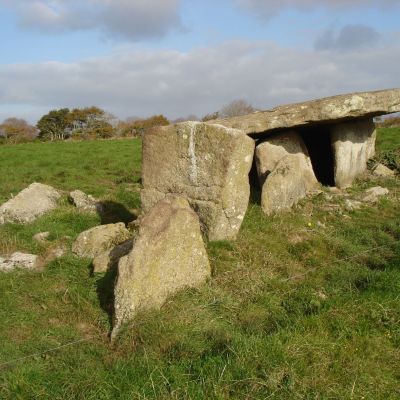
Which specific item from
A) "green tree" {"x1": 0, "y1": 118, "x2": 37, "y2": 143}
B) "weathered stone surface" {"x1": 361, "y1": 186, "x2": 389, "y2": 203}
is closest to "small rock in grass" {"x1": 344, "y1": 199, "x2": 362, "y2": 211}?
"weathered stone surface" {"x1": 361, "y1": 186, "x2": 389, "y2": 203}

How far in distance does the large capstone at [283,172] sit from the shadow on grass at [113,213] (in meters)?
2.92

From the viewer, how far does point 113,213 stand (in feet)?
33.7

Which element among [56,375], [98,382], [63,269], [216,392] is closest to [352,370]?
[216,392]

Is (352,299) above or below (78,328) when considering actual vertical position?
above

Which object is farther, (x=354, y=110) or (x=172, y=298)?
(x=354, y=110)

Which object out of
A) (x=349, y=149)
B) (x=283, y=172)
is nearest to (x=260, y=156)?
(x=283, y=172)

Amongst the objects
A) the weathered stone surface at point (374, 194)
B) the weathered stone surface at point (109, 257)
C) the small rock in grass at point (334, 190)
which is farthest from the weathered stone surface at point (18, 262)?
the weathered stone surface at point (374, 194)

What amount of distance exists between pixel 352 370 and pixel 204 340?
1.52m

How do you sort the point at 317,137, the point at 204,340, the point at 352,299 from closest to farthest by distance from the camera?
the point at 204,340 < the point at 352,299 < the point at 317,137

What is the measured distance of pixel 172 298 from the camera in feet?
19.4

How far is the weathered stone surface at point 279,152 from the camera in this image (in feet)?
36.8

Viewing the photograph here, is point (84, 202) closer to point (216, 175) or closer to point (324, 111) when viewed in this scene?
point (216, 175)

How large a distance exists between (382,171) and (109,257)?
28.3 ft

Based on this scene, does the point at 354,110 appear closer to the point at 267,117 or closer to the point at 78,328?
the point at 267,117
